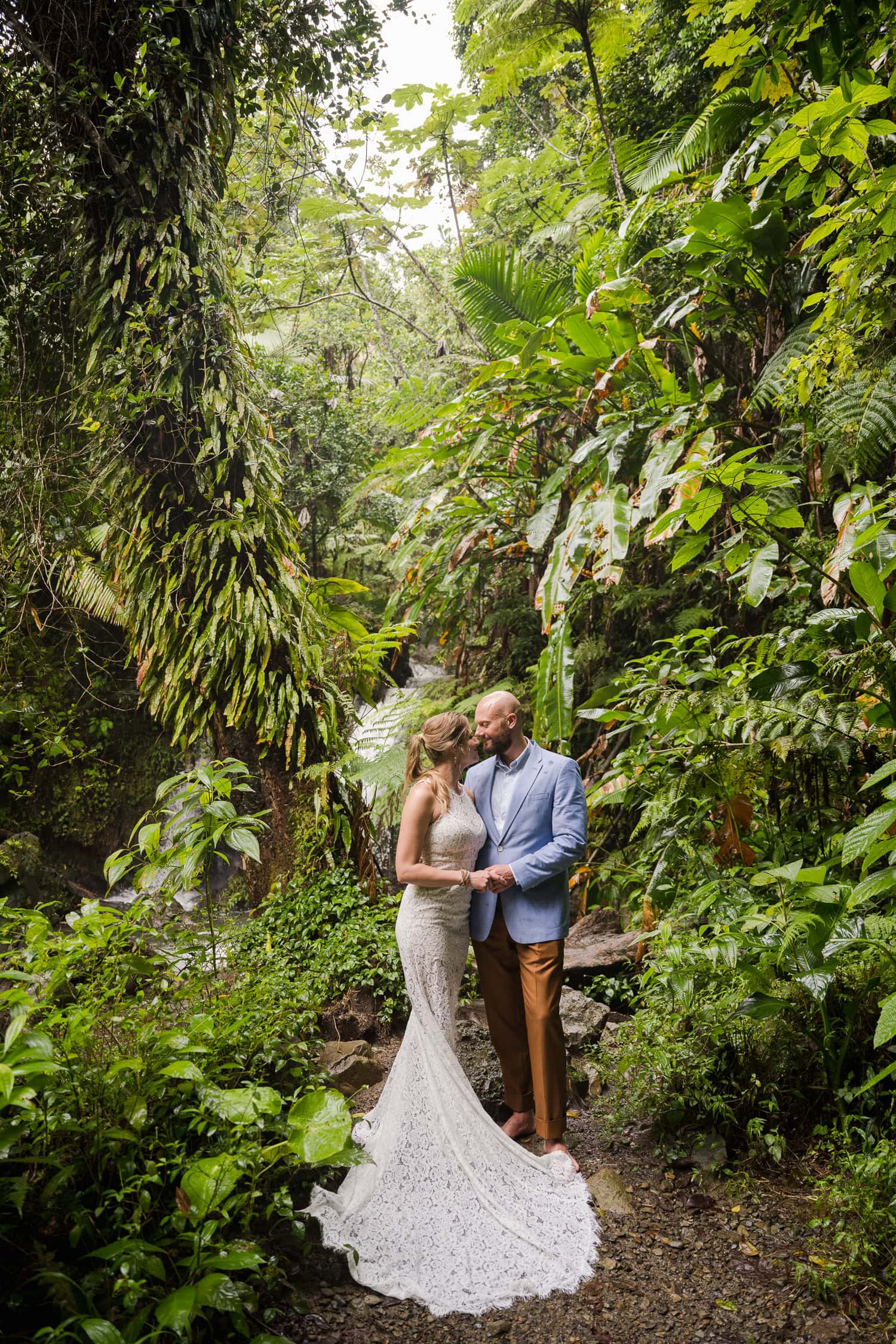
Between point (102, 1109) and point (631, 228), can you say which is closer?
point (102, 1109)

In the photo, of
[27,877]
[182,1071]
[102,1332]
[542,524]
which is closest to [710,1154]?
[182,1071]

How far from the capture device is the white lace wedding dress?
8.60 ft

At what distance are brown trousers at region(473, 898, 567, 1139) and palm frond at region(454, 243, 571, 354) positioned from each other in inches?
180

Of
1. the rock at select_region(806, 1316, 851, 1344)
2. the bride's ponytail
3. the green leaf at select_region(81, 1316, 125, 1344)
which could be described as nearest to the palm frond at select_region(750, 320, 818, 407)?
the bride's ponytail

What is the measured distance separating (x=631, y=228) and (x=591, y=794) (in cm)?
358

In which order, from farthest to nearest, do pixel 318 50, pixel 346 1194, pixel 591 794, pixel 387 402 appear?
1. pixel 387 402
2. pixel 318 50
3. pixel 591 794
4. pixel 346 1194

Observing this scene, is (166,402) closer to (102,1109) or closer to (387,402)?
(102,1109)

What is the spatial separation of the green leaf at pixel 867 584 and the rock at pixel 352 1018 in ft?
11.2

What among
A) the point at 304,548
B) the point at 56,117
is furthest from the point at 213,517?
the point at 304,548

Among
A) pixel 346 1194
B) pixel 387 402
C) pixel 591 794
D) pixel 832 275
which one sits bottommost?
pixel 346 1194

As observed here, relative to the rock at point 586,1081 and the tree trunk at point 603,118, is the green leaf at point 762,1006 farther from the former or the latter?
the tree trunk at point 603,118

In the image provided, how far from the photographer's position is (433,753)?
344 centimetres

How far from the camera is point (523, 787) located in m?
3.51

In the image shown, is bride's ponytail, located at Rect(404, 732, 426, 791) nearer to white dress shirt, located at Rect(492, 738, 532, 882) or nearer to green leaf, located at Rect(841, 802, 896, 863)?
white dress shirt, located at Rect(492, 738, 532, 882)
